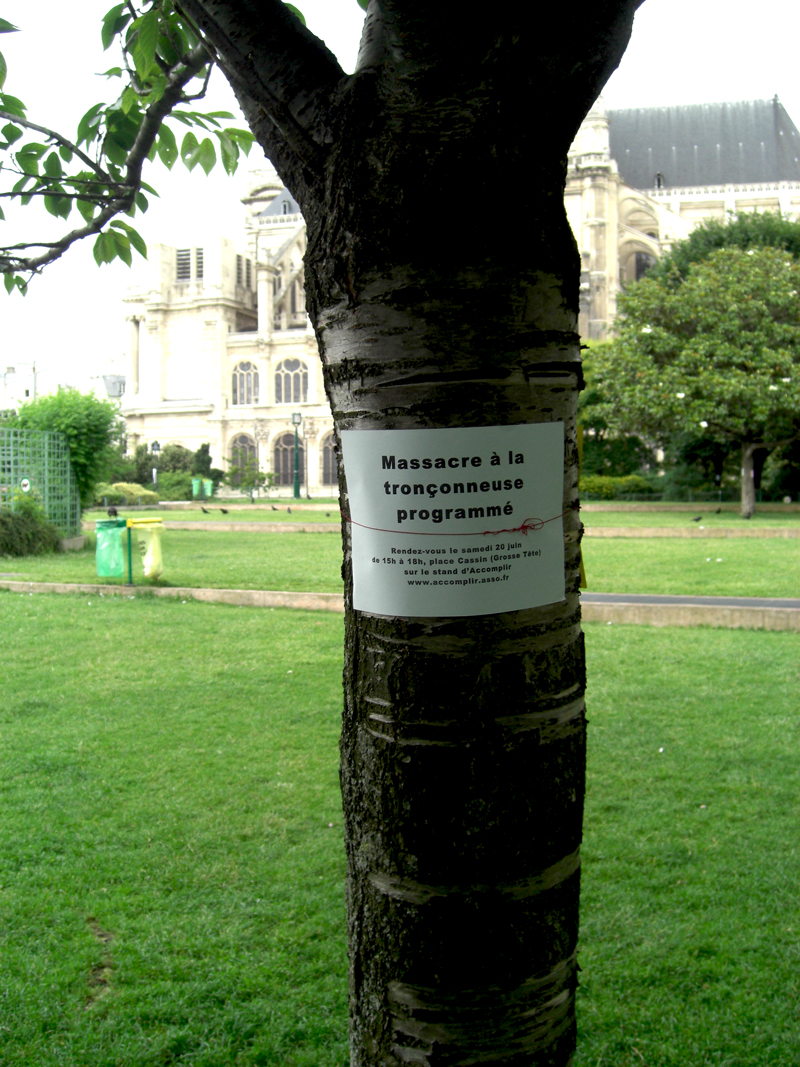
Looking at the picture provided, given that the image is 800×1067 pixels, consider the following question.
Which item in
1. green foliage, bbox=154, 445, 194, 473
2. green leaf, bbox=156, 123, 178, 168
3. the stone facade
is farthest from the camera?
the stone facade

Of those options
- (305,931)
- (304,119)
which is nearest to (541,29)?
(304,119)

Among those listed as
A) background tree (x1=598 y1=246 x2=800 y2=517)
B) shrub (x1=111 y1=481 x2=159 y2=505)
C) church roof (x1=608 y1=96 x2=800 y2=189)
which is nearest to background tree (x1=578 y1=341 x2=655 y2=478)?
background tree (x1=598 y1=246 x2=800 y2=517)

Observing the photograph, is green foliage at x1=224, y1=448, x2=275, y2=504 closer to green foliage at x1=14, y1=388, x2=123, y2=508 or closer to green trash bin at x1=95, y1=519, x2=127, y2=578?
green foliage at x1=14, y1=388, x2=123, y2=508

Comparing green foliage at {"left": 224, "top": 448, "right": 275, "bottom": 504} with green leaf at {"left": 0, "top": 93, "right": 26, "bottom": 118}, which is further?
green foliage at {"left": 224, "top": 448, "right": 275, "bottom": 504}

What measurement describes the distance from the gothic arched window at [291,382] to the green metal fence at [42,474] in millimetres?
44218

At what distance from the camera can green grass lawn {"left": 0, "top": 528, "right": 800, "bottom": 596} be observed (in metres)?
11.5

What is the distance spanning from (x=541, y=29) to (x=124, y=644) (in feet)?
25.1

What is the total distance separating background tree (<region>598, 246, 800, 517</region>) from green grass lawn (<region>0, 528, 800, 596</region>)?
7.82 meters

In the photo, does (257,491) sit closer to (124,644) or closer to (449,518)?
(124,644)

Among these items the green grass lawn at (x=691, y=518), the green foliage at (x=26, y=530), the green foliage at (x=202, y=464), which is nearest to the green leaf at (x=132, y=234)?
the green foliage at (x=26, y=530)

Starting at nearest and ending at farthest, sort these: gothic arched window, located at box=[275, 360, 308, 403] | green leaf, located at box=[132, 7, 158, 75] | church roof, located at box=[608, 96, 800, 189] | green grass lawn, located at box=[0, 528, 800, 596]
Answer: green leaf, located at box=[132, 7, 158, 75], green grass lawn, located at box=[0, 528, 800, 596], gothic arched window, located at box=[275, 360, 308, 403], church roof, located at box=[608, 96, 800, 189]

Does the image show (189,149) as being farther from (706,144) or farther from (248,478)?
(706,144)

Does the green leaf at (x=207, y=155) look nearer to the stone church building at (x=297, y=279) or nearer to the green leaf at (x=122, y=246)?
the green leaf at (x=122, y=246)

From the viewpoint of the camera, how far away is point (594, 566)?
13188mm
